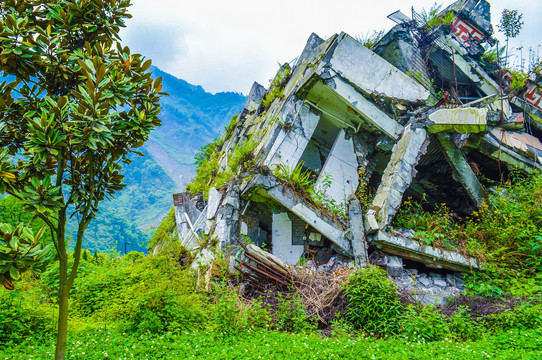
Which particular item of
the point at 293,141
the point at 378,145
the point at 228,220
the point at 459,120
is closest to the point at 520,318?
the point at 459,120

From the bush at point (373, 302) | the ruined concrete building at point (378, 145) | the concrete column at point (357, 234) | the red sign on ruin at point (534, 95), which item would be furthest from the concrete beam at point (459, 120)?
the red sign on ruin at point (534, 95)

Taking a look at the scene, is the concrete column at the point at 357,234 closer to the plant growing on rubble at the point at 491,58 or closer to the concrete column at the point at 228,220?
the concrete column at the point at 228,220

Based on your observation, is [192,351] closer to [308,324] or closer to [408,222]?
[308,324]

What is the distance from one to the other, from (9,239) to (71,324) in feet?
10.4

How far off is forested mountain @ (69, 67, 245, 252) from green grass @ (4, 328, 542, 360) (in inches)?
782

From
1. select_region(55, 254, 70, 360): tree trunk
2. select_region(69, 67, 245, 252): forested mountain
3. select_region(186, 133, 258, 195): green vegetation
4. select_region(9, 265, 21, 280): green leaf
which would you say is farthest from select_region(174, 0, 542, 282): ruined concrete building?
select_region(69, 67, 245, 252): forested mountain

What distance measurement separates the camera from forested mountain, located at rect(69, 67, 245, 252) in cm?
2850

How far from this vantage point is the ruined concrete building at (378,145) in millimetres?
7730

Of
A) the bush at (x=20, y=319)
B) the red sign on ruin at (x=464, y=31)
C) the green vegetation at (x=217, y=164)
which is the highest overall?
the red sign on ruin at (x=464, y=31)

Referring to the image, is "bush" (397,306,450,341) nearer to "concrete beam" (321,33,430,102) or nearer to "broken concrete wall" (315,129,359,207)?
"broken concrete wall" (315,129,359,207)

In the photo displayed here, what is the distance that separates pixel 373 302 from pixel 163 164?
45.6 meters

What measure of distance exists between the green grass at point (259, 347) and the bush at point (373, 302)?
600 millimetres

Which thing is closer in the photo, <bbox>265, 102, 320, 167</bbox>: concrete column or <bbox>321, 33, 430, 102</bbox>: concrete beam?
<bbox>321, 33, 430, 102</bbox>: concrete beam

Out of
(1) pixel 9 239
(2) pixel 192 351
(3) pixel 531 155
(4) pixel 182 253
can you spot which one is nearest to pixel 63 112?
(1) pixel 9 239
